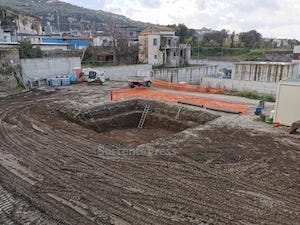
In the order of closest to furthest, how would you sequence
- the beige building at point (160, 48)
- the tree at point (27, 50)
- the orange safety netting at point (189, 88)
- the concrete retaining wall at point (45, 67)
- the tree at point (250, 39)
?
1. the orange safety netting at point (189, 88)
2. the concrete retaining wall at point (45, 67)
3. the tree at point (27, 50)
4. the beige building at point (160, 48)
5. the tree at point (250, 39)

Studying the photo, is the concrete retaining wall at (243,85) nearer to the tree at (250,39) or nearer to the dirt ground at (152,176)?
the dirt ground at (152,176)

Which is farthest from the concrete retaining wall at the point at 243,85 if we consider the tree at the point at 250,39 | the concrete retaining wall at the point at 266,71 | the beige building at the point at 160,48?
the tree at the point at 250,39

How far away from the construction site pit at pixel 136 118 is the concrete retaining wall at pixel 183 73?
13166mm

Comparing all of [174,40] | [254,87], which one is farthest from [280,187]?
[174,40]

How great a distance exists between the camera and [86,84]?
2331cm

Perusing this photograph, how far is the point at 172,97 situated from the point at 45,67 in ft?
40.0

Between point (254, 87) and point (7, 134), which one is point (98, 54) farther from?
point (7, 134)

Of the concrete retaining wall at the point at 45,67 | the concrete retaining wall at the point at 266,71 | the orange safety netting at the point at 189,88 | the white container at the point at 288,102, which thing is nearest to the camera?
the white container at the point at 288,102

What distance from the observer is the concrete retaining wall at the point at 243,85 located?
65.6 feet

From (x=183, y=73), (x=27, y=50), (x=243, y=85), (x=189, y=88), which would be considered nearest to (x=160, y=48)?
(x=183, y=73)

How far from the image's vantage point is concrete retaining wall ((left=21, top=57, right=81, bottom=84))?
21031 millimetres

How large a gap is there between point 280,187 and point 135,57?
35986 millimetres

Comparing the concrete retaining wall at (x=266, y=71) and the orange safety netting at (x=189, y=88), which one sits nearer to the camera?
the orange safety netting at (x=189, y=88)

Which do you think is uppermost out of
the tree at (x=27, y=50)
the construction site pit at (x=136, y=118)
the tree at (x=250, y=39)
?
the tree at (x=250, y=39)
